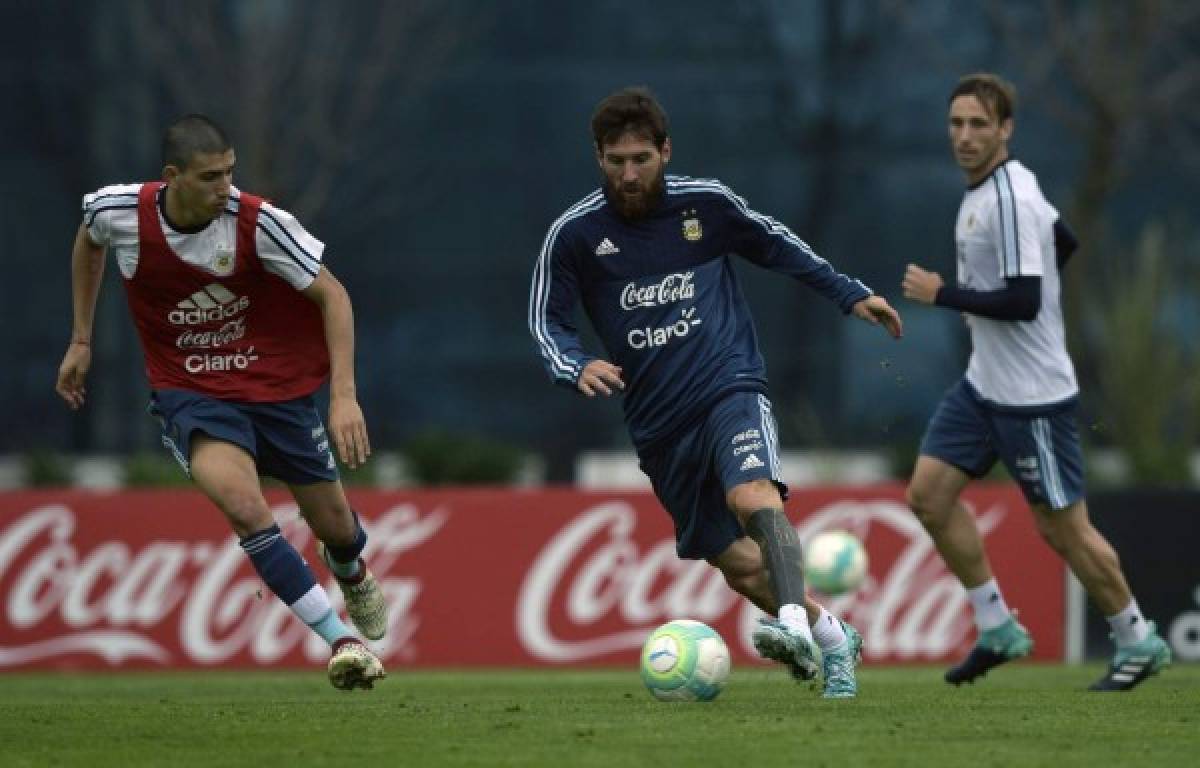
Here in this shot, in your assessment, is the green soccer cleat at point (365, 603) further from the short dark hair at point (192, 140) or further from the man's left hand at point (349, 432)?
the short dark hair at point (192, 140)

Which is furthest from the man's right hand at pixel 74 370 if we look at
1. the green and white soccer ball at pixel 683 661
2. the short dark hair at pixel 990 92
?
the short dark hair at pixel 990 92

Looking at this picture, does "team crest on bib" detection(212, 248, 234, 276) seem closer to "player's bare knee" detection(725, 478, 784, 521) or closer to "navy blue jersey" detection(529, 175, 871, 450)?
"navy blue jersey" detection(529, 175, 871, 450)

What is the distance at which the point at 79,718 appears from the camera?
948cm

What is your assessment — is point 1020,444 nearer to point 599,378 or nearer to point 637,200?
point 637,200

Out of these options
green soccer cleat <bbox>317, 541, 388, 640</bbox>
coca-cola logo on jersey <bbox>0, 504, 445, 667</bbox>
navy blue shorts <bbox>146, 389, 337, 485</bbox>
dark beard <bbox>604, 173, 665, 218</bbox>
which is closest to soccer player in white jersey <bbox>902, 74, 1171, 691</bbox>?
dark beard <bbox>604, 173, 665, 218</bbox>

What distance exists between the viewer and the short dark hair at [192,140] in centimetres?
1000

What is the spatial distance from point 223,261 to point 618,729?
2.89 meters

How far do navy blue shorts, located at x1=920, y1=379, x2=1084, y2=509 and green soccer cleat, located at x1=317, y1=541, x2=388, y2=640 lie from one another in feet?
8.39

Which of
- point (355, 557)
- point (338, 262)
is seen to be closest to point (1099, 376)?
point (338, 262)

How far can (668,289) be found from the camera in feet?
32.6

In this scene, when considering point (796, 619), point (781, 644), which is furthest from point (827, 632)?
point (781, 644)

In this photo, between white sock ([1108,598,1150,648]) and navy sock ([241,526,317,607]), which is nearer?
navy sock ([241,526,317,607])

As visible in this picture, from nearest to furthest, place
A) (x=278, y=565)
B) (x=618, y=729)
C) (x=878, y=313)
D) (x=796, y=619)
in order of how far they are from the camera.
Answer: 1. (x=618, y=729)
2. (x=796, y=619)
3. (x=878, y=313)
4. (x=278, y=565)

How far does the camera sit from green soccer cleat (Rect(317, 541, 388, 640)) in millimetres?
11328
